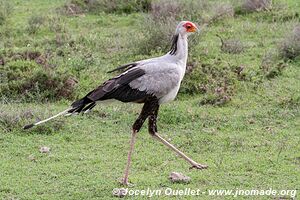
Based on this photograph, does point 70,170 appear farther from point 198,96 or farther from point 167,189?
point 198,96

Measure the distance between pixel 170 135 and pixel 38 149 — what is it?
5.31ft

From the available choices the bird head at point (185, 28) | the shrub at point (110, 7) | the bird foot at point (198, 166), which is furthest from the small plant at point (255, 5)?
the bird foot at point (198, 166)

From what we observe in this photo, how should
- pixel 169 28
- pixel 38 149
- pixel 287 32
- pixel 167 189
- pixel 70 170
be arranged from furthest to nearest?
1. pixel 287 32
2. pixel 169 28
3. pixel 38 149
4. pixel 70 170
5. pixel 167 189

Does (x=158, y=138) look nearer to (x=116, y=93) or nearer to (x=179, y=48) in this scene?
(x=116, y=93)

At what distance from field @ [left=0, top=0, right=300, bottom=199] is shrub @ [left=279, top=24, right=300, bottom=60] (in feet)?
0.08

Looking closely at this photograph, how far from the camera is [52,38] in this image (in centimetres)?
1291

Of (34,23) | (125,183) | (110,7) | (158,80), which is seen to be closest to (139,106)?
(158,80)

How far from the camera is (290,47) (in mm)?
11469

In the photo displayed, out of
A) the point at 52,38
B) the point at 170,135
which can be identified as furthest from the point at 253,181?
the point at 52,38

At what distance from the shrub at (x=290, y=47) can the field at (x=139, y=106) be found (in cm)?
2

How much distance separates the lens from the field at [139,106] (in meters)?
7.19

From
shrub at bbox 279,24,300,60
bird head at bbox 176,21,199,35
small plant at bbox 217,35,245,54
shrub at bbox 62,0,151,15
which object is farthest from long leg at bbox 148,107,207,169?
shrub at bbox 62,0,151,15

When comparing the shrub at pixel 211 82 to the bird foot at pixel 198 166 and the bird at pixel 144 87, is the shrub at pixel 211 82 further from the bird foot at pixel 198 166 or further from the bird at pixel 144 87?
the bird at pixel 144 87

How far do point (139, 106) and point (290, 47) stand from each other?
3248 mm
